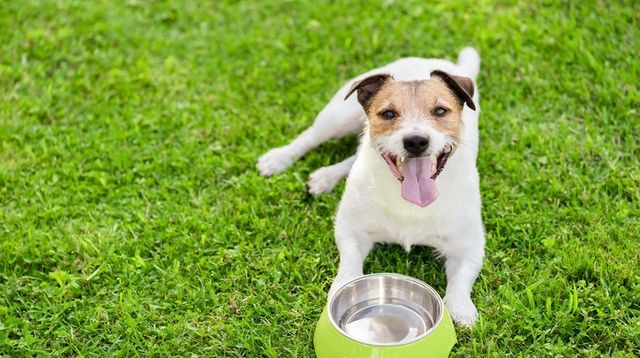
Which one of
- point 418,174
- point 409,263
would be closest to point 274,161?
point 409,263

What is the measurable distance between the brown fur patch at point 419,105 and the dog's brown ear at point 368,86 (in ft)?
0.37

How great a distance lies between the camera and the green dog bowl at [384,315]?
397 centimetres

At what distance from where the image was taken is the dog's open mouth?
14.2ft

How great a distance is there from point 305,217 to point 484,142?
1.40m

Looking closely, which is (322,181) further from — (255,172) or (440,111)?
(440,111)

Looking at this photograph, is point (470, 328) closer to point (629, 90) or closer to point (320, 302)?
point (320, 302)

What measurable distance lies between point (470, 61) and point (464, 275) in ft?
6.86

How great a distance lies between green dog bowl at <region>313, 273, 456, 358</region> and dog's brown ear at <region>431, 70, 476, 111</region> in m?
1.01

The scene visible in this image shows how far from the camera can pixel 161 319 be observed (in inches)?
180

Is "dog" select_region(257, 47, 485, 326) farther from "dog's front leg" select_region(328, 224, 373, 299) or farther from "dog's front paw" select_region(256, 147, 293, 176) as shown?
"dog's front paw" select_region(256, 147, 293, 176)

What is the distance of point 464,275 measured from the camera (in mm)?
4574

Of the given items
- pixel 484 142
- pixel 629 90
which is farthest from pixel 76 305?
pixel 629 90

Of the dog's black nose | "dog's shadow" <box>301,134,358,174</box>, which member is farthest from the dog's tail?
the dog's black nose

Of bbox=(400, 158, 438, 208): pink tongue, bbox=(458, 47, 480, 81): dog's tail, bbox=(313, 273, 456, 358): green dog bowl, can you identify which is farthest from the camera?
bbox=(458, 47, 480, 81): dog's tail
